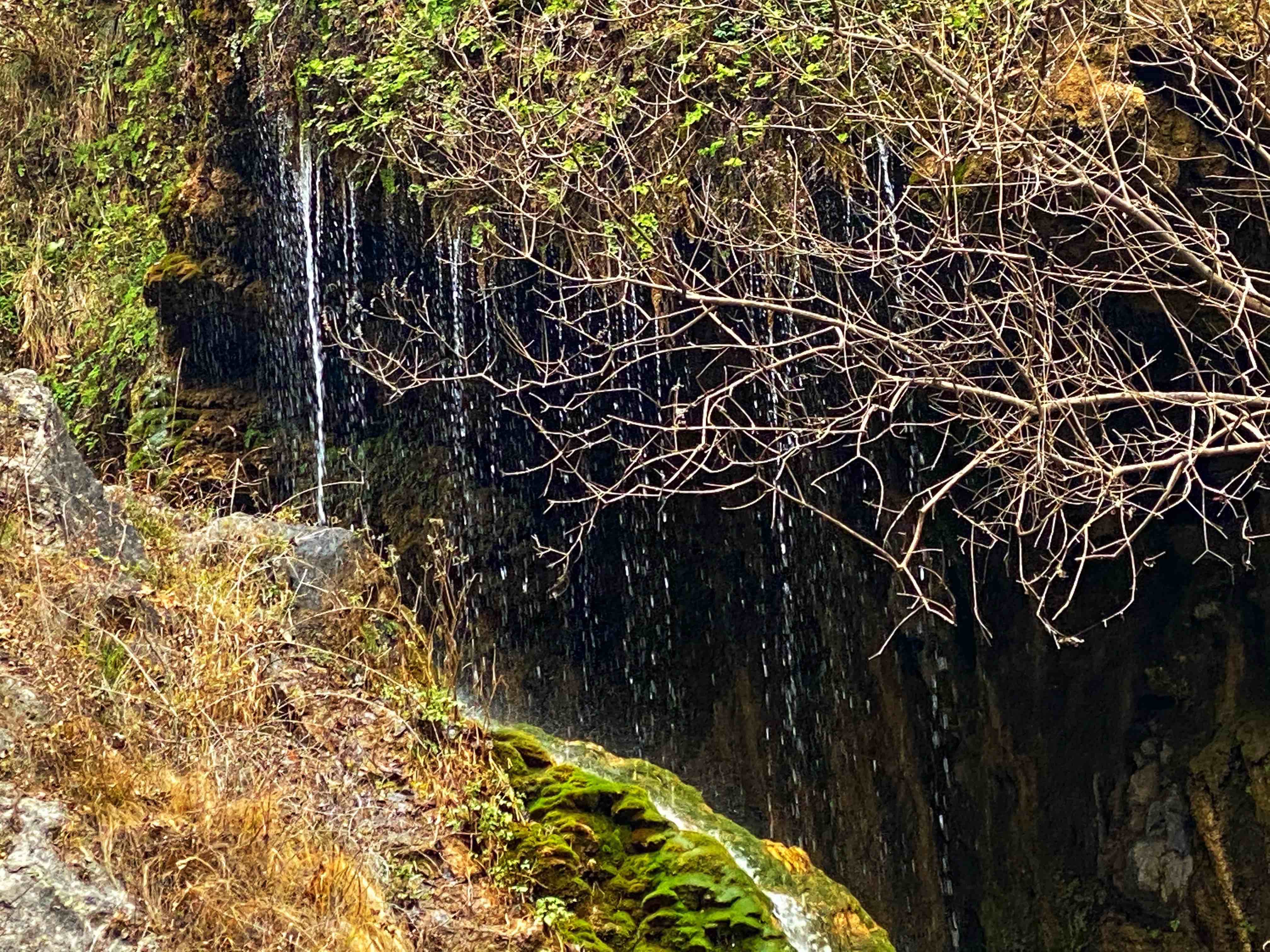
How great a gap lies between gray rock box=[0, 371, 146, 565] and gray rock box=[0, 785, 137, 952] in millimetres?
1493

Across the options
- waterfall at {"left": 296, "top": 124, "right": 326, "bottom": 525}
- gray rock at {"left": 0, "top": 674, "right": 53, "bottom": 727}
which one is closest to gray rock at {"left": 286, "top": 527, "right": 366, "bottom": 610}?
gray rock at {"left": 0, "top": 674, "right": 53, "bottom": 727}

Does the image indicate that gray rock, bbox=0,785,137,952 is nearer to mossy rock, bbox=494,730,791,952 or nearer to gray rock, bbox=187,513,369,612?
mossy rock, bbox=494,730,791,952

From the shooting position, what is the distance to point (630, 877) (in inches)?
171

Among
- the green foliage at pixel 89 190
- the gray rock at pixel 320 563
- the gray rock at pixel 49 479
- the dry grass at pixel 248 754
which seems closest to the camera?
the dry grass at pixel 248 754

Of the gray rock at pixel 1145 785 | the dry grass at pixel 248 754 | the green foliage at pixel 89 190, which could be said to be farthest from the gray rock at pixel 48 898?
the gray rock at pixel 1145 785

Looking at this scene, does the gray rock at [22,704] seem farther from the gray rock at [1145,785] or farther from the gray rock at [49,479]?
the gray rock at [1145,785]

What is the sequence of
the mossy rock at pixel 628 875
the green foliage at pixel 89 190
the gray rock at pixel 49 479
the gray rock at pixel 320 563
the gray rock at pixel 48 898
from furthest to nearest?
the green foliage at pixel 89 190
the gray rock at pixel 320 563
the gray rock at pixel 49 479
the mossy rock at pixel 628 875
the gray rock at pixel 48 898

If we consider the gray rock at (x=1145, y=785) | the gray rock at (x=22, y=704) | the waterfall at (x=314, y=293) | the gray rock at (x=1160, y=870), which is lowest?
the gray rock at (x=1160, y=870)

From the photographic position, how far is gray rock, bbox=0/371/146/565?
4.63m

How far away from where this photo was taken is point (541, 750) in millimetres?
4840

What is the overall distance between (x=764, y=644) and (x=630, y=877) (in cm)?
435

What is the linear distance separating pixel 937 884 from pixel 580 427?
12.4ft

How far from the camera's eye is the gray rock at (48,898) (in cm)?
318

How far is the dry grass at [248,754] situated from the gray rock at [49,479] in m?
0.13
